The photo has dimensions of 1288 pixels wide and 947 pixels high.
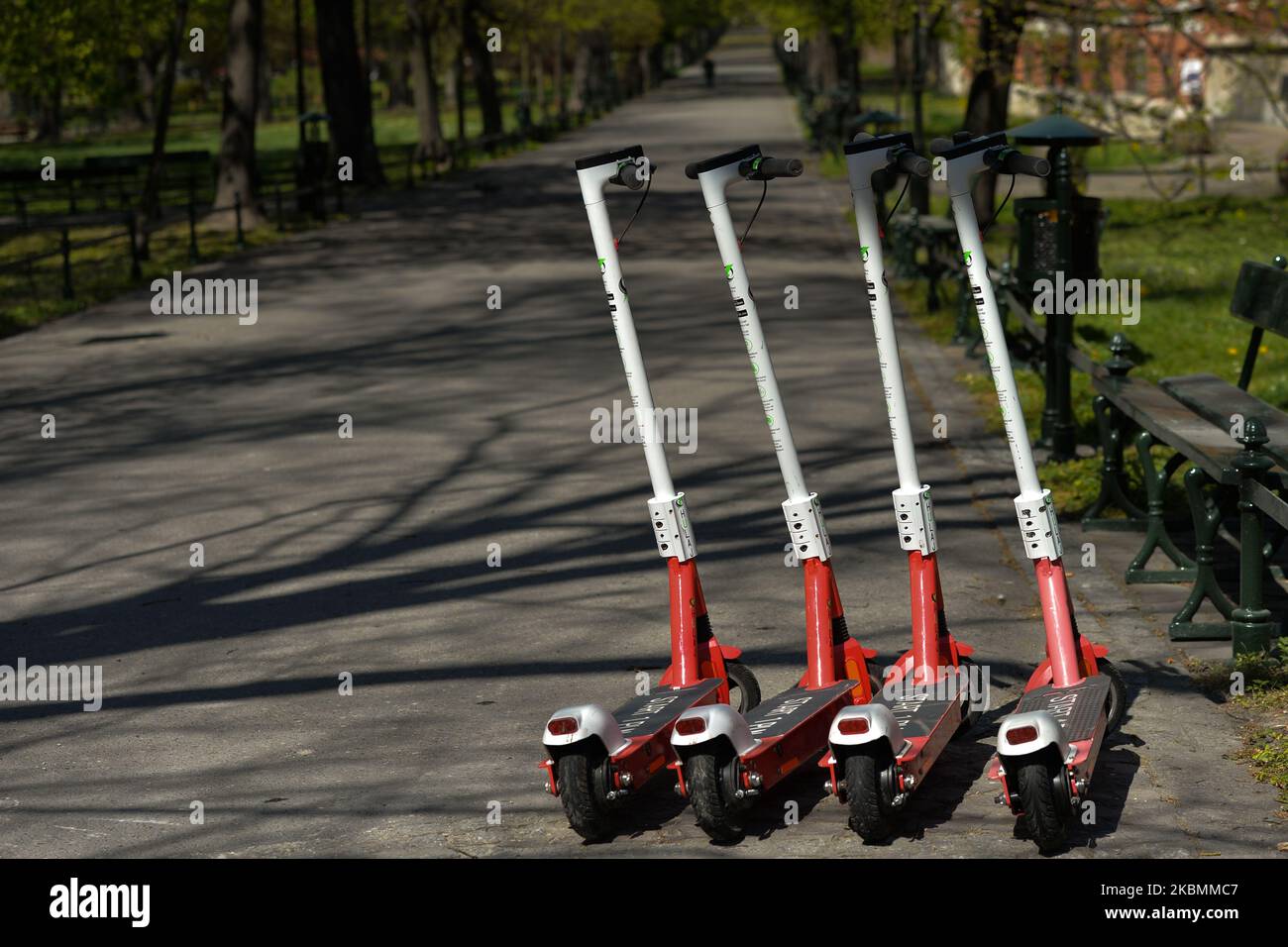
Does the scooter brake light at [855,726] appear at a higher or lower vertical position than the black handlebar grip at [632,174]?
lower

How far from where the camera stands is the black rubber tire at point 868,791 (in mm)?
5199

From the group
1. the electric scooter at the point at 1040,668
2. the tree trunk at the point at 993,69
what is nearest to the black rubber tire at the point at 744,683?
the electric scooter at the point at 1040,668

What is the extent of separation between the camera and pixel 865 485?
10.6m

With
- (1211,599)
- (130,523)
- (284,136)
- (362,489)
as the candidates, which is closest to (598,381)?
(362,489)

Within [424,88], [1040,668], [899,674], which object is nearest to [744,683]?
[899,674]

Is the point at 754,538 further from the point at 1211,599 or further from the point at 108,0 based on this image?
the point at 108,0

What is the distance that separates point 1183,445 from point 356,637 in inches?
151

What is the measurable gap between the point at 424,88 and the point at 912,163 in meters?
36.6

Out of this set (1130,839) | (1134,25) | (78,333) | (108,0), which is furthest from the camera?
(108,0)

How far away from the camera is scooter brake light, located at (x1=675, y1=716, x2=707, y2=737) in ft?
17.2

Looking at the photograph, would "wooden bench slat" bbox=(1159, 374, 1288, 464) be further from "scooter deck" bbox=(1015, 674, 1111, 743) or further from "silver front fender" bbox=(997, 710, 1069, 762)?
"silver front fender" bbox=(997, 710, 1069, 762)

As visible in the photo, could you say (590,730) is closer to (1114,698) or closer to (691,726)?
(691,726)

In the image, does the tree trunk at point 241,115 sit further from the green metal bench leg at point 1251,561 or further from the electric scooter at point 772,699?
the electric scooter at point 772,699

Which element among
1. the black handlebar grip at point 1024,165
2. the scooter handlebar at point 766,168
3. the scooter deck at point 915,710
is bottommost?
the scooter deck at point 915,710
